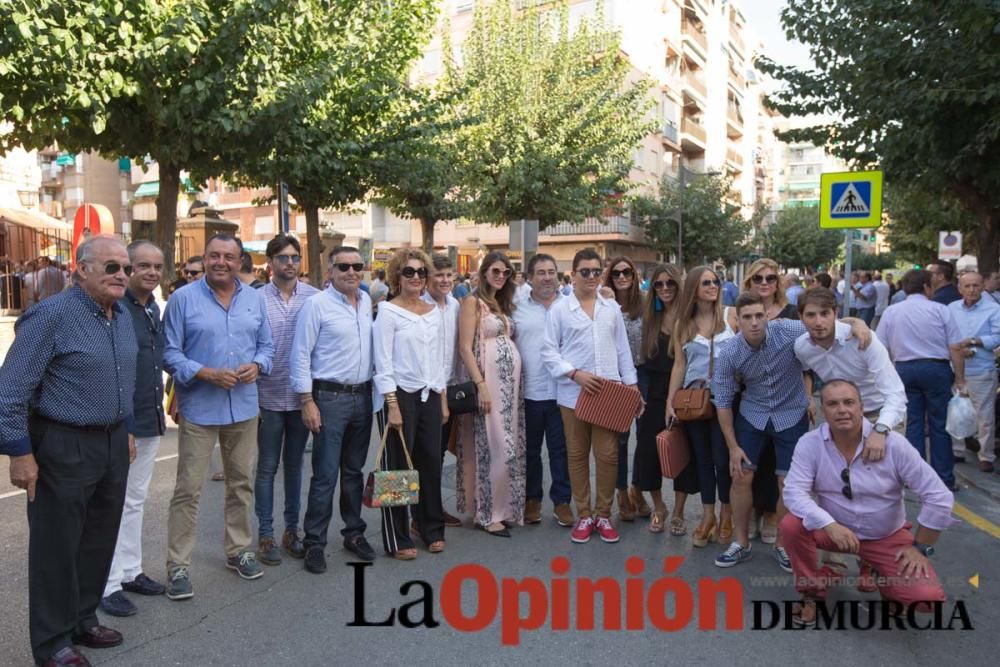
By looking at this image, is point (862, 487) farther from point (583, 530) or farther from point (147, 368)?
point (147, 368)

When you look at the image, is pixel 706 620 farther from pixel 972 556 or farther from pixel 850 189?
pixel 850 189

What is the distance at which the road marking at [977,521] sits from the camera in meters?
5.37

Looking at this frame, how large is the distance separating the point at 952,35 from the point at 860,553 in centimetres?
889

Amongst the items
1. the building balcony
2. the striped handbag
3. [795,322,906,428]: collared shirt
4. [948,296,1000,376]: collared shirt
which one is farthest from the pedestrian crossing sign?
the building balcony

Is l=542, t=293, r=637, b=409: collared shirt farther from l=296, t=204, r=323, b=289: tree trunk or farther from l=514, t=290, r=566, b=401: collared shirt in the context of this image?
l=296, t=204, r=323, b=289: tree trunk

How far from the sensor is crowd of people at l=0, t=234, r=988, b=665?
3324 millimetres

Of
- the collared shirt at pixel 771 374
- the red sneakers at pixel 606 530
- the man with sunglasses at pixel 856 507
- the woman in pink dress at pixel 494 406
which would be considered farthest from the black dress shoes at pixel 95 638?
the collared shirt at pixel 771 374

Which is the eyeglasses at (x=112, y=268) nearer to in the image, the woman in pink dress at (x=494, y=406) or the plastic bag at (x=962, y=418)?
the woman in pink dress at (x=494, y=406)

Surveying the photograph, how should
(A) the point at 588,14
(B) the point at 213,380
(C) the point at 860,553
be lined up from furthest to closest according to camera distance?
1. (A) the point at 588,14
2. (B) the point at 213,380
3. (C) the point at 860,553

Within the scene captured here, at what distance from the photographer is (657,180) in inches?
1599

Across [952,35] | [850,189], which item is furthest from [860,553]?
[952,35]

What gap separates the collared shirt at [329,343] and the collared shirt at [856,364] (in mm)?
2596

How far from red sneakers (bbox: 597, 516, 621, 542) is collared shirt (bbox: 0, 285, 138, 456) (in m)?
3.00

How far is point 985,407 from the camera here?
23.8 feet
